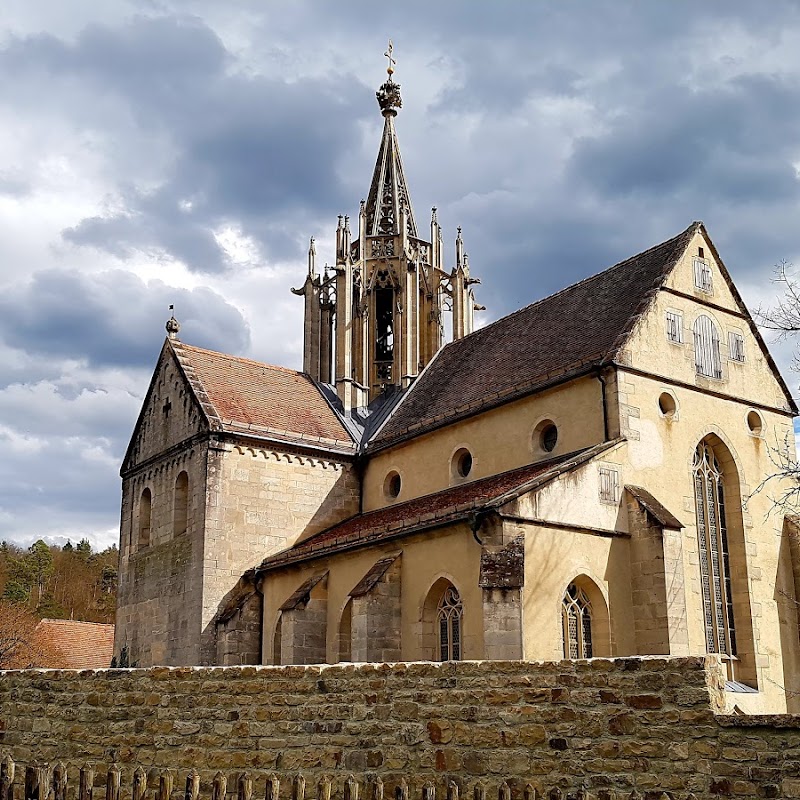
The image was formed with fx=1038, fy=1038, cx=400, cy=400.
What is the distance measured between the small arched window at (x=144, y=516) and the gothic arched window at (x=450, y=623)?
12.1 metres

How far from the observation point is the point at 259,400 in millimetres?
29531

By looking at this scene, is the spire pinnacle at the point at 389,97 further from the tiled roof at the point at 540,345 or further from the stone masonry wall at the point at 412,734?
the stone masonry wall at the point at 412,734

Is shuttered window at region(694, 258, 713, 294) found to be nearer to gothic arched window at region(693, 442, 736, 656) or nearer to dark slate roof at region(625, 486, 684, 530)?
gothic arched window at region(693, 442, 736, 656)

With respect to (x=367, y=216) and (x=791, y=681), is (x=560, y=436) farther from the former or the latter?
(x=367, y=216)

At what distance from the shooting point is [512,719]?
953 cm

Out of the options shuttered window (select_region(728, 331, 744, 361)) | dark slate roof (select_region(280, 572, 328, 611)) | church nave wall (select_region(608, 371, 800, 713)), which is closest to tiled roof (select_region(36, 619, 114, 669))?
dark slate roof (select_region(280, 572, 328, 611))

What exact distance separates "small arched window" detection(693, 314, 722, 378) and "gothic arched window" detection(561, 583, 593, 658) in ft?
21.1

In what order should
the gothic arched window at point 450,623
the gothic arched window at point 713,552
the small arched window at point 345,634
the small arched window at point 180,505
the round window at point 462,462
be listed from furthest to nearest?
1. the small arched window at point 180,505
2. the round window at point 462,462
3. the small arched window at point 345,634
4. the gothic arched window at point 713,552
5. the gothic arched window at point 450,623

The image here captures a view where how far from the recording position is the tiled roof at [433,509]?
1947cm

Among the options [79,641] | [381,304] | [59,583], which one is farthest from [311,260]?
[59,583]

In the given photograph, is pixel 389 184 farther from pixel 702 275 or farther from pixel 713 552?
pixel 713 552

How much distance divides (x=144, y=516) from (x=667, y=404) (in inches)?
615

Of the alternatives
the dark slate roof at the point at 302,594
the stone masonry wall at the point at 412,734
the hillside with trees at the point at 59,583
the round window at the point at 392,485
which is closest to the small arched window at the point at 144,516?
the round window at the point at 392,485

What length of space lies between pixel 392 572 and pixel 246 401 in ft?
31.1
